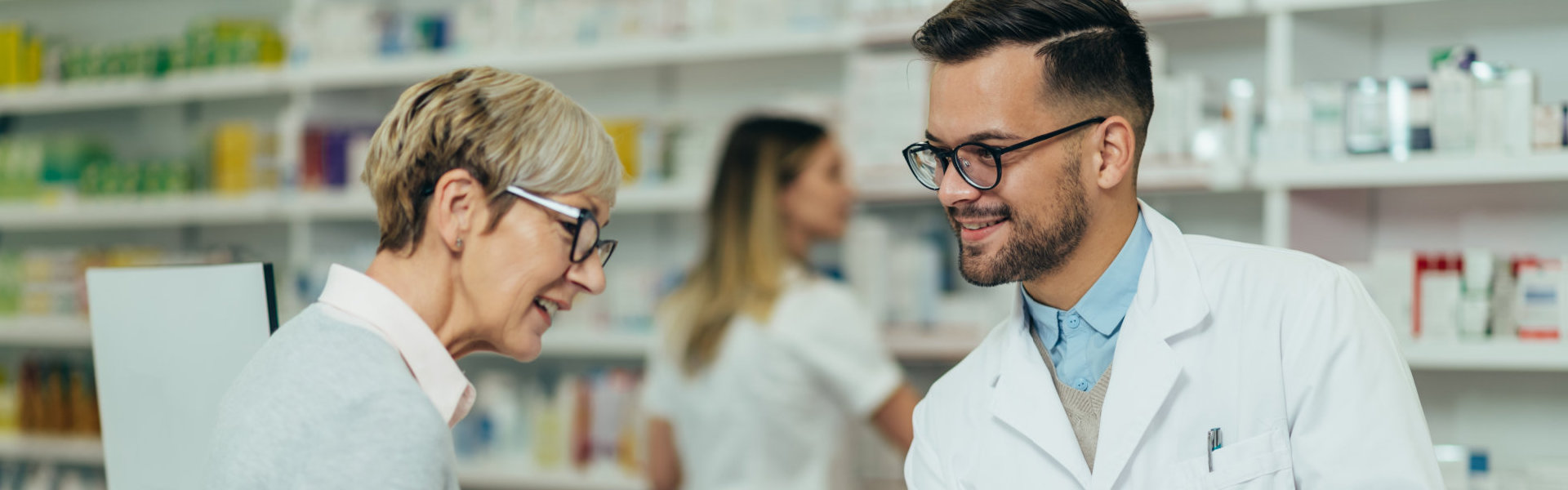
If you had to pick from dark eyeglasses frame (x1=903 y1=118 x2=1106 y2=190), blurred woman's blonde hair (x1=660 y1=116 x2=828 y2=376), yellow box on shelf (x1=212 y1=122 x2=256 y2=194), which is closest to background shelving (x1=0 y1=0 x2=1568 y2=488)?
yellow box on shelf (x1=212 y1=122 x2=256 y2=194)

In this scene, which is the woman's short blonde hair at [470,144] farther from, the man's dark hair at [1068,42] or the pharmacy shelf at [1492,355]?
the pharmacy shelf at [1492,355]

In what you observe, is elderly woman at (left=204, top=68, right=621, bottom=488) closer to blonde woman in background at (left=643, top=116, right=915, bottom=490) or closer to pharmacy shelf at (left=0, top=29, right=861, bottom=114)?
blonde woman in background at (left=643, top=116, right=915, bottom=490)

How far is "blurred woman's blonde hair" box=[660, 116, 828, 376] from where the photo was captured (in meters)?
2.78

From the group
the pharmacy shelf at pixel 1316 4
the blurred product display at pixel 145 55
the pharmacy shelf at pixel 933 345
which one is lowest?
the pharmacy shelf at pixel 933 345

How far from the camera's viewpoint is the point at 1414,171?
2496mm

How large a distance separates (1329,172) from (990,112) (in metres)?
1.39

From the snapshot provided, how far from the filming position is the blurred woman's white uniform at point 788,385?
9.03 feet

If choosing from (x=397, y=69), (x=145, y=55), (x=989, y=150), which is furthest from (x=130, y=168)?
(x=989, y=150)

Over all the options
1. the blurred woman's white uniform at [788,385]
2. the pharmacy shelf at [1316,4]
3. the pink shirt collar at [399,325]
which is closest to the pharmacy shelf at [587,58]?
the blurred woman's white uniform at [788,385]

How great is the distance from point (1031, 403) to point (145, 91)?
3.65m

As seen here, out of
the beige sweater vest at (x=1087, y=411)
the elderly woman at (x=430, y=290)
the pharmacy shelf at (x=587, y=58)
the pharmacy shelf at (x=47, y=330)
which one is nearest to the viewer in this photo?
the elderly woman at (x=430, y=290)

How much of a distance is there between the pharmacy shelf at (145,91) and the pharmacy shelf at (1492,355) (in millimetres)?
3351

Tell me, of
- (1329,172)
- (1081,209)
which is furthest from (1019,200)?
(1329,172)

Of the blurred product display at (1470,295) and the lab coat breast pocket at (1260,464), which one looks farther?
the blurred product display at (1470,295)
